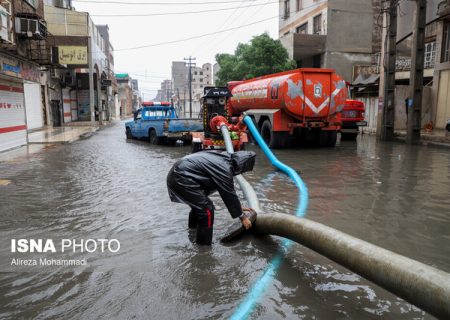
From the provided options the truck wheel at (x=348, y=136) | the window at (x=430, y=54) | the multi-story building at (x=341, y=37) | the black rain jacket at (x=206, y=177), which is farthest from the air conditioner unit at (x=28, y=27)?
the window at (x=430, y=54)

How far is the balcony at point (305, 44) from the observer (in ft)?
98.9

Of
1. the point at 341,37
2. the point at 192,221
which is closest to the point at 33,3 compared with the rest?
the point at 192,221

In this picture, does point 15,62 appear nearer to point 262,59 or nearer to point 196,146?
point 196,146

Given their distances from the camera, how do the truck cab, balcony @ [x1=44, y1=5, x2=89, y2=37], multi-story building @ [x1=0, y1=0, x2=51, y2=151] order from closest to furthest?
multi-story building @ [x1=0, y1=0, x2=51, y2=151] < the truck cab < balcony @ [x1=44, y1=5, x2=89, y2=37]

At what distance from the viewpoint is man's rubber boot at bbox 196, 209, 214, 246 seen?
4.32 metres

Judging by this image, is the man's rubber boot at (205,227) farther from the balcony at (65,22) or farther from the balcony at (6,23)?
the balcony at (65,22)

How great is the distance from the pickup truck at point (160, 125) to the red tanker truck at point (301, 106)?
2882mm

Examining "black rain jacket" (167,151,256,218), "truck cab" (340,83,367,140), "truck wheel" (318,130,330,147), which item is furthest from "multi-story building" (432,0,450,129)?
"black rain jacket" (167,151,256,218)

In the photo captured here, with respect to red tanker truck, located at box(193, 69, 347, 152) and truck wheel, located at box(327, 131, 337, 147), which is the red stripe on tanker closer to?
red tanker truck, located at box(193, 69, 347, 152)

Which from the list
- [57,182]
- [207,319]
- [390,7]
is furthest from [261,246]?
[390,7]

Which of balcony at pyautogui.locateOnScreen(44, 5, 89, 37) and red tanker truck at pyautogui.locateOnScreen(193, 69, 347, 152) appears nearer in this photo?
red tanker truck at pyautogui.locateOnScreen(193, 69, 347, 152)

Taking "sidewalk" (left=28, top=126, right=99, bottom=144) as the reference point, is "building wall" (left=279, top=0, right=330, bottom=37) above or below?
above

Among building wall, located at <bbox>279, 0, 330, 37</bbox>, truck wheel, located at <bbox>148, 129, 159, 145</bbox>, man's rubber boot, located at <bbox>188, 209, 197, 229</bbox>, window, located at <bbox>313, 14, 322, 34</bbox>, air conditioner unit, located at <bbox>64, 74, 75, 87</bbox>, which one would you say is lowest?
man's rubber boot, located at <bbox>188, 209, 197, 229</bbox>

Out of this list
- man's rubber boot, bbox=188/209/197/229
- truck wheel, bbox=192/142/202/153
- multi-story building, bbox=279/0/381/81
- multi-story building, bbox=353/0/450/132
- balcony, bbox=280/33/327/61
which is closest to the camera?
man's rubber boot, bbox=188/209/197/229
